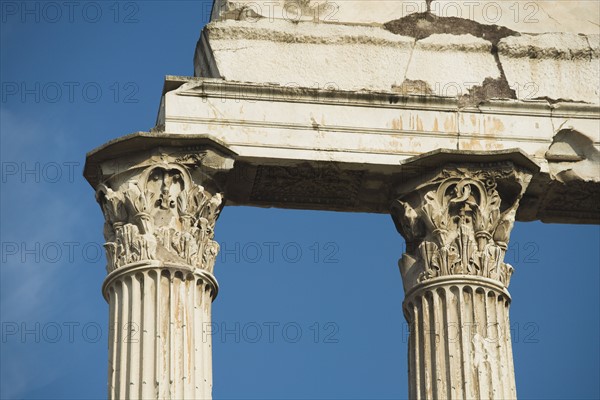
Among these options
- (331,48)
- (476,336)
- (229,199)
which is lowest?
(476,336)

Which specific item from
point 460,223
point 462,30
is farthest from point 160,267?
point 462,30

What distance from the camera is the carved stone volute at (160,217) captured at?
2422 centimetres

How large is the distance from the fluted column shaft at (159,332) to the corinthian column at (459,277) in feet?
7.31

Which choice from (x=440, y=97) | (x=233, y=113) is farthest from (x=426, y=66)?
(x=233, y=113)

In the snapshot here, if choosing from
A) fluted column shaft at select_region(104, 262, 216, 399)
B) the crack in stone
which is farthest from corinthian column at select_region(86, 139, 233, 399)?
the crack in stone

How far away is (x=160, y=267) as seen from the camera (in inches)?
947

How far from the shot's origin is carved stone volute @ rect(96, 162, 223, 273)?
24.2m

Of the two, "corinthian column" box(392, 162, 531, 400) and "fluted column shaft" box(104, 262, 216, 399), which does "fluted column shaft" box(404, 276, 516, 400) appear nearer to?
"corinthian column" box(392, 162, 531, 400)

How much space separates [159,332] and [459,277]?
322 cm

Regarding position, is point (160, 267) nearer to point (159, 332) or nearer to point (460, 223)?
point (159, 332)

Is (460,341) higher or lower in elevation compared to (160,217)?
lower

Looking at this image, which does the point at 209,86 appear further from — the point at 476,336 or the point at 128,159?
the point at 476,336

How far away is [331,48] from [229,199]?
2.00 m

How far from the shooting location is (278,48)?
84.6 ft
